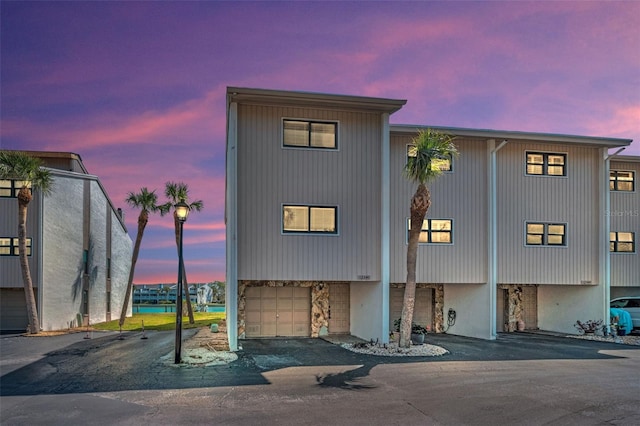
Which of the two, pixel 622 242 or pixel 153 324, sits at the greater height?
pixel 622 242

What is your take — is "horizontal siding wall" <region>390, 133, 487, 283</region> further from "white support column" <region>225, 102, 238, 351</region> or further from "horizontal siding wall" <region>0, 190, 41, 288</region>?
"horizontal siding wall" <region>0, 190, 41, 288</region>

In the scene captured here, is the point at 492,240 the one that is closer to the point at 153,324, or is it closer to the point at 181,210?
the point at 181,210

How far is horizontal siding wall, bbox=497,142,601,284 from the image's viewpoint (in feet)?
66.7

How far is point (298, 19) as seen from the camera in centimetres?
1612

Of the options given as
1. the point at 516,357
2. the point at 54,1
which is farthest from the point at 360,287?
the point at 54,1

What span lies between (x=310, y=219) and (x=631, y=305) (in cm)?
1573

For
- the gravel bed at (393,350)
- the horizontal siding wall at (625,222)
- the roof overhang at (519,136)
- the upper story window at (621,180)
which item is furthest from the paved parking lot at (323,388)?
the upper story window at (621,180)

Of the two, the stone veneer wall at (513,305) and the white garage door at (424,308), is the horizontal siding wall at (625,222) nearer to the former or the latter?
the stone veneer wall at (513,305)

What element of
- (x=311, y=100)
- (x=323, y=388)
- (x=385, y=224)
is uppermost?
(x=311, y=100)

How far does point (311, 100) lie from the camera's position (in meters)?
16.8

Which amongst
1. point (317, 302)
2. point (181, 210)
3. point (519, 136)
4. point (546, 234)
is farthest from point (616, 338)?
point (181, 210)

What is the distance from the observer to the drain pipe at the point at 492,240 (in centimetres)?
1945

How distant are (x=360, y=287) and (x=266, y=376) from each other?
8402 millimetres

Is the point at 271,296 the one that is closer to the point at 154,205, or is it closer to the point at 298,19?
the point at 298,19
